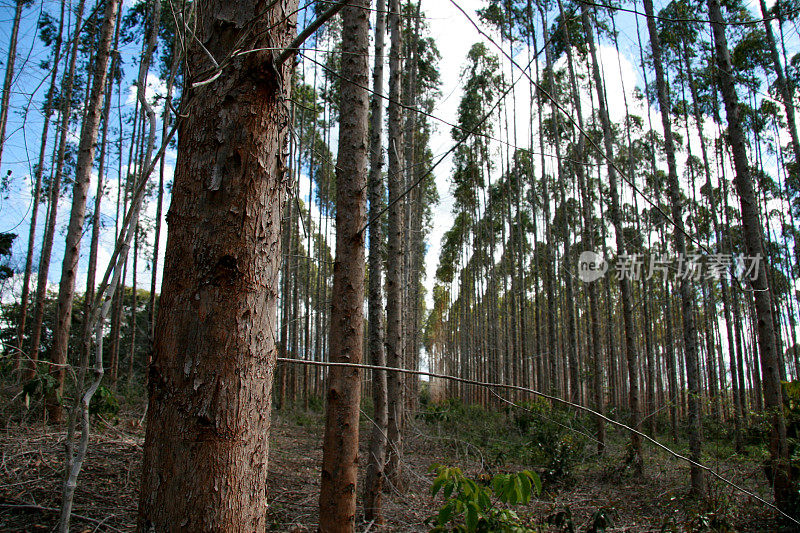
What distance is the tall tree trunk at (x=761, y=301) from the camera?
4254 millimetres

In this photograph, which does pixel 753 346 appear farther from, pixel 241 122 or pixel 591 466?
pixel 241 122

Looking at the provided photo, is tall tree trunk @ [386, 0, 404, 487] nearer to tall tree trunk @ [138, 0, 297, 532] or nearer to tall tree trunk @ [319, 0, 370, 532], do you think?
tall tree trunk @ [319, 0, 370, 532]

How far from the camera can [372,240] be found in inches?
186

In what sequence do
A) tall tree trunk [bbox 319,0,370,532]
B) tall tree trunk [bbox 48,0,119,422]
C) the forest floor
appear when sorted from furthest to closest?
tall tree trunk [bbox 48,0,119,422] < the forest floor < tall tree trunk [bbox 319,0,370,532]

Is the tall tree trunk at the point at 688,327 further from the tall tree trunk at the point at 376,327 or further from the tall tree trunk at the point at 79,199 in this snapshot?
the tall tree trunk at the point at 79,199

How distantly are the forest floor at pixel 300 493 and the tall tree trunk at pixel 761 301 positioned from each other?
0.89 ft

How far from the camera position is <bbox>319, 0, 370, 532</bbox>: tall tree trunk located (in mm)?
2477

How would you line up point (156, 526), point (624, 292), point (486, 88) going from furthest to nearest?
point (486, 88) < point (624, 292) < point (156, 526)

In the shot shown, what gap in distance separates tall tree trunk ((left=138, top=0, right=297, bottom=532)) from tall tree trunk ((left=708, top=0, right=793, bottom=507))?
4762 millimetres

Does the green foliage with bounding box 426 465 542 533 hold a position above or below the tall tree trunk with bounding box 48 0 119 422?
below

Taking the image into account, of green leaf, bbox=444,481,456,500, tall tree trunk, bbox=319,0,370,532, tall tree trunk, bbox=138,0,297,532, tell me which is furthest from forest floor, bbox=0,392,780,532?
tall tree trunk, bbox=138,0,297,532

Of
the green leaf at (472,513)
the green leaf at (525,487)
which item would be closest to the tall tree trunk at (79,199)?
the green leaf at (472,513)

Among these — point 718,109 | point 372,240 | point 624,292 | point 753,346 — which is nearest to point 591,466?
point 624,292

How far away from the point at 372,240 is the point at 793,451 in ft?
15.2
